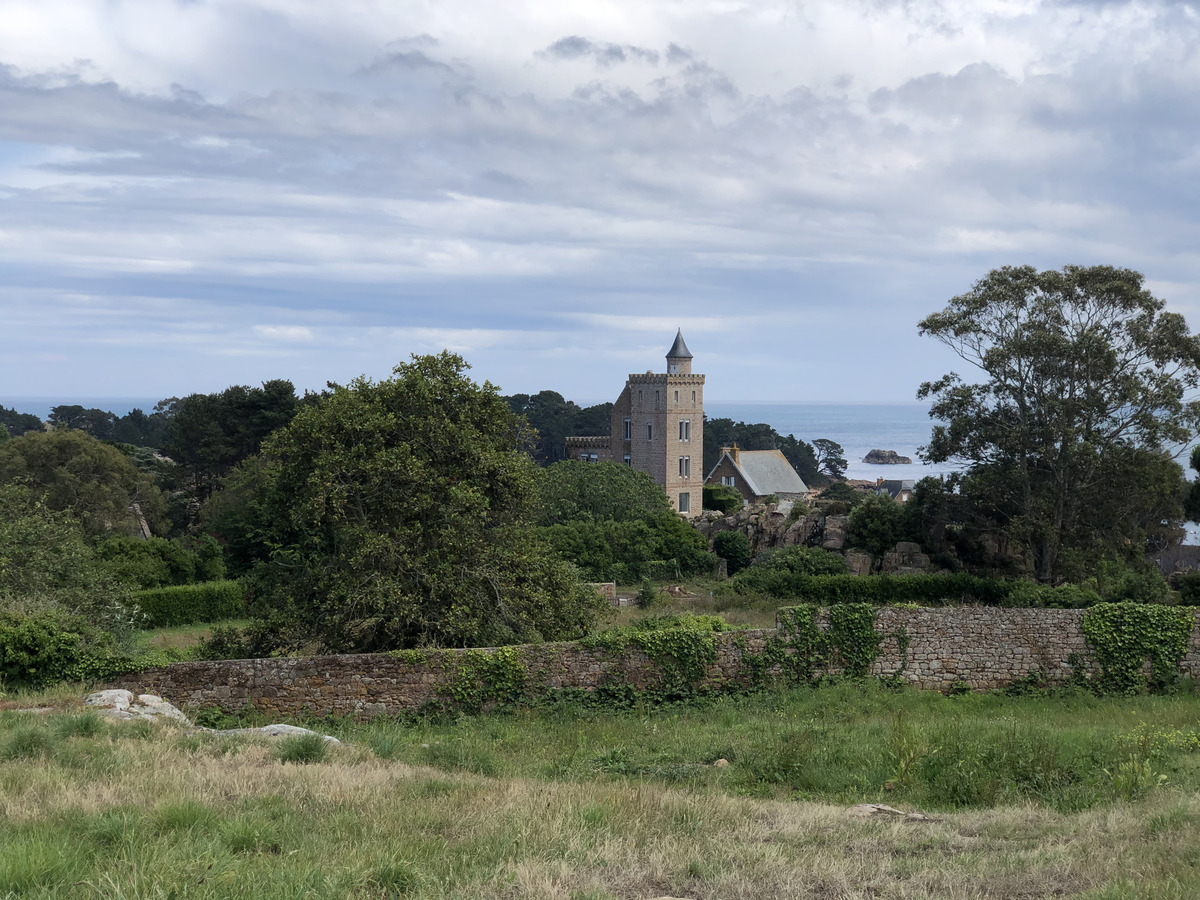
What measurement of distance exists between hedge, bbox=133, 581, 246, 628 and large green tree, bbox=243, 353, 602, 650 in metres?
15.8

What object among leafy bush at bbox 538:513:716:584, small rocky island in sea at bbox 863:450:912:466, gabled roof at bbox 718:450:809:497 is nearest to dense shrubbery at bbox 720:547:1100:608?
leafy bush at bbox 538:513:716:584

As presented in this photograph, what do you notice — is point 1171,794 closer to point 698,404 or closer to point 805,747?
point 805,747

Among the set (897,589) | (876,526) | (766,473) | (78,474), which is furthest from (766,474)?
(78,474)

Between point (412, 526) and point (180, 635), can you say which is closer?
point (412, 526)

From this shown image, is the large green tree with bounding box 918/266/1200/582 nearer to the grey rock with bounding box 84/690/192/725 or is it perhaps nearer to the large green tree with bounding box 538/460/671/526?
the large green tree with bounding box 538/460/671/526

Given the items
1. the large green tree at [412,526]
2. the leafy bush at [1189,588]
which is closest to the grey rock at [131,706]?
the large green tree at [412,526]

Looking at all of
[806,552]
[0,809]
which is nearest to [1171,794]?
[0,809]

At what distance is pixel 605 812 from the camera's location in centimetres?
778

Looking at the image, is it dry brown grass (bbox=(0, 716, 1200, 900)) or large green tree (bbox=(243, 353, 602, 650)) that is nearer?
dry brown grass (bbox=(0, 716, 1200, 900))

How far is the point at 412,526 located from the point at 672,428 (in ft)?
188

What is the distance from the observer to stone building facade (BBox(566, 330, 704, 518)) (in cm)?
7319

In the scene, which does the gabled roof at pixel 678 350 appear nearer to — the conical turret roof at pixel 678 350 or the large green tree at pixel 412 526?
the conical turret roof at pixel 678 350

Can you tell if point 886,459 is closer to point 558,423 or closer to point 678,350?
Answer: point 558,423

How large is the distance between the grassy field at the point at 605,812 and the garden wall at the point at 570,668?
5.42 feet
